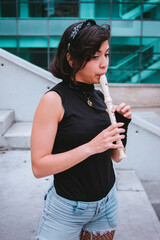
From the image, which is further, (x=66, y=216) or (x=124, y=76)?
(x=124, y=76)

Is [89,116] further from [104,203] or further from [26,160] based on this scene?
[26,160]

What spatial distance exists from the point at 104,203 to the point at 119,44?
1653 cm

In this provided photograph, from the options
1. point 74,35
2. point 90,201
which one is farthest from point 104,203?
point 74,35

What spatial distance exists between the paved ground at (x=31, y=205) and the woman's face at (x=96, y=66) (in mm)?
1930

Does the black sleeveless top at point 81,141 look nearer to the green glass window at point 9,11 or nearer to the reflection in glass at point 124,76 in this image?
the reflection in glass at point 124,76

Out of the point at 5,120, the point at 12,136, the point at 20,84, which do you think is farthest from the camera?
the point at 20,84

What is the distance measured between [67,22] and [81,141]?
1648cm

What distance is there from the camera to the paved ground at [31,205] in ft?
8.48

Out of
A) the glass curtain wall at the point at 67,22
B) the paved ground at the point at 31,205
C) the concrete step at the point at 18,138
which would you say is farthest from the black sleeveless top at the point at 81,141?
the glass curtain wall at the point at 67,22

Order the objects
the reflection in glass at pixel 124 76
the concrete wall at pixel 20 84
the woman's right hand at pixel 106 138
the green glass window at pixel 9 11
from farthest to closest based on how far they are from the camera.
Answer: the reflection in glass at pixel 124 76 < the green glass window at pixel 9 11 < the concrete wall at pixel 20 84 < the woman's right hand at pixel 106 138

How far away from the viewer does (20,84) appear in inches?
191

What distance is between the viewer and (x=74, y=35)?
1.22 metres

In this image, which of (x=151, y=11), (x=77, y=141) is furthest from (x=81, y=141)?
(x=151, y=11)

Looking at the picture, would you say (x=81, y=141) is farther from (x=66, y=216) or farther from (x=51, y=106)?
(x=66, y=216)
